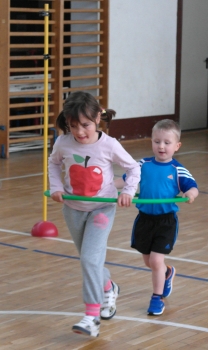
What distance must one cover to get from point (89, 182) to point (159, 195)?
0.38 metres

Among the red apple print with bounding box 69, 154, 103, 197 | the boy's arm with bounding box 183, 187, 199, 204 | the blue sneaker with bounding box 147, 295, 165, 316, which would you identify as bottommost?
the blue sneaker with bounding box 147, 295, 165, 316

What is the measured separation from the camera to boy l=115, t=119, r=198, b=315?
334cm

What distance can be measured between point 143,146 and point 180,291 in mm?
5898

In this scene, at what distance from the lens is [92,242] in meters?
3.08

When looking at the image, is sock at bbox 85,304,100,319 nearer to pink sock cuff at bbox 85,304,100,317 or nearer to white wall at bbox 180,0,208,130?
pink sock cuff at bbox 85,304,100,317

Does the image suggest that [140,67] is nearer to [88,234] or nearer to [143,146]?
[143,146]

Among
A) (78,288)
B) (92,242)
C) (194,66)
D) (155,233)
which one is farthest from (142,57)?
(92,242)

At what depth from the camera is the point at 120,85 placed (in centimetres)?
979

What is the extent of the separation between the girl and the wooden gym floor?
6.9 inches

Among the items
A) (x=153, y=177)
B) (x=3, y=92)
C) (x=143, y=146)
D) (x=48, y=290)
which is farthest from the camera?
(x=143, y=146)

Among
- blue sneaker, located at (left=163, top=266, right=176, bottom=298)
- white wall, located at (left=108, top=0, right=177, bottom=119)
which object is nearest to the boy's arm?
blue sneaker, located at (left=163, top=266, right=176, bottom=298)

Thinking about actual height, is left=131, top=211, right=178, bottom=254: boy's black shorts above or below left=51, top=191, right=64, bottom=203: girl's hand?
below

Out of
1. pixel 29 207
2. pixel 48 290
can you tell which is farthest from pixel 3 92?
pixel 48 290

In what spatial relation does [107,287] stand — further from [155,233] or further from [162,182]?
[162,182]
